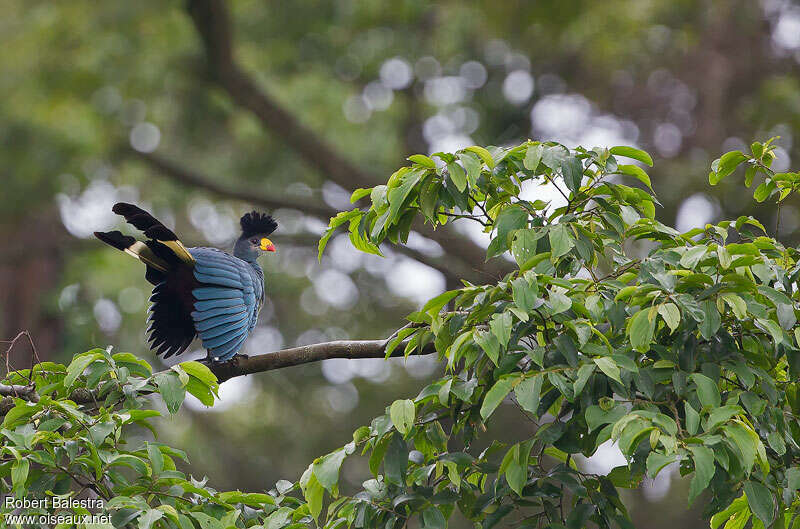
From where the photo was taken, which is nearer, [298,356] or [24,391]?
[24,391]

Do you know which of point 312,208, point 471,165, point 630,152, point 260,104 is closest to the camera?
point 471,165

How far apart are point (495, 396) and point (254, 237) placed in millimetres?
2058

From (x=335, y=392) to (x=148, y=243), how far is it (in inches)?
197

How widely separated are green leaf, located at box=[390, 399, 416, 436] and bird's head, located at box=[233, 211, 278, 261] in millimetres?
1851

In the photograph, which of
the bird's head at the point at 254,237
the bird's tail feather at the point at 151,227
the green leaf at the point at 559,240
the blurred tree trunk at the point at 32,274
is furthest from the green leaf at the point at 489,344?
the blurred tree trunk at the point at 32,274

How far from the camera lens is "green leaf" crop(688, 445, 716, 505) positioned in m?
1.49

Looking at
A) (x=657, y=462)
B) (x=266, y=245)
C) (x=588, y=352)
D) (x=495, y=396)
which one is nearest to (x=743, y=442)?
(x=657, y=462)

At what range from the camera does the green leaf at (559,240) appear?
1.87 meters

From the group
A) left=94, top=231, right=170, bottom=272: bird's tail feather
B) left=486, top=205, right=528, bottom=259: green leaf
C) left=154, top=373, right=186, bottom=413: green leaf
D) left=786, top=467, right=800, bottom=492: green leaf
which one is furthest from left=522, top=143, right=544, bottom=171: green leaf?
left=94, top=231, right=170, bottom=272: bird's tail feather

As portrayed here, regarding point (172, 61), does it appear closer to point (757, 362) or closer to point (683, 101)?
point (683, 101)

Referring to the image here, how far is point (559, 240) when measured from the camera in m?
1.89

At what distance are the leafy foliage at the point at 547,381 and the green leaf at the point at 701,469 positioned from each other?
0.11 ft

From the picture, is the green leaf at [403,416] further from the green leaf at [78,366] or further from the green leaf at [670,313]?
the green leaf at [78,366]

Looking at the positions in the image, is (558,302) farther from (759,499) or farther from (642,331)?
(759,499)
